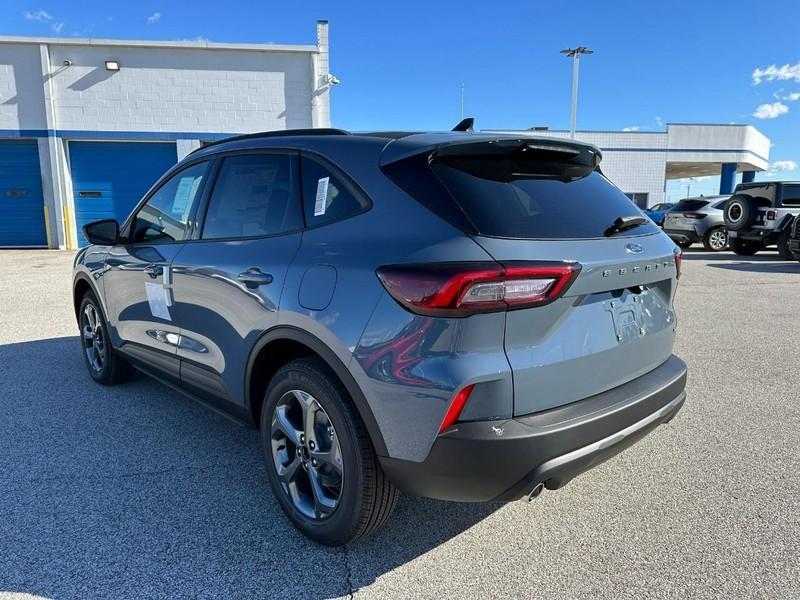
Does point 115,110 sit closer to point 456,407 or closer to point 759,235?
point 759,235

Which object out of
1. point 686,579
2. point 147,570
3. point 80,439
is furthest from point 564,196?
point 80,439

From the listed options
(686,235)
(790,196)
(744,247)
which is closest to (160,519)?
(790,196)

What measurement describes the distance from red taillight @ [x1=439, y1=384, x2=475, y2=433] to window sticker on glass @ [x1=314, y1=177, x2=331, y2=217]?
3.34 feet

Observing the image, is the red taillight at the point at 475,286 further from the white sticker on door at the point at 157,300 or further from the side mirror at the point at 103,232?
the side mirror at the point at 103,232

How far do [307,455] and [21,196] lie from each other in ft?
62.4

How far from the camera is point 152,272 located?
3.45 m

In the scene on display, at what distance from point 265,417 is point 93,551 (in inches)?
34.7

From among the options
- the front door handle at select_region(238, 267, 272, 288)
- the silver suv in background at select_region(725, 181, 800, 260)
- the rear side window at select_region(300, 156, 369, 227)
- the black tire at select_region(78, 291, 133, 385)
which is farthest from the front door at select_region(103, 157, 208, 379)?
the silver suv in background at select_region(725, 181, 800, 260)

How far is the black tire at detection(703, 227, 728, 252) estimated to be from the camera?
52.2 feet

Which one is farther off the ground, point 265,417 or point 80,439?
point 265,417

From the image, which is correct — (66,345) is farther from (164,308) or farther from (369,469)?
(369,469)

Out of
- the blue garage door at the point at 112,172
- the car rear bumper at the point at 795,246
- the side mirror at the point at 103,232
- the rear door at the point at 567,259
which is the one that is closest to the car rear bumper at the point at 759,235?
the car rear bumper at the point at 795,246

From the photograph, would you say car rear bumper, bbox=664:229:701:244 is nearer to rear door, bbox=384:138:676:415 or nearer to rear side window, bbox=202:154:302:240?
rear door, bbox=384:138:676:415

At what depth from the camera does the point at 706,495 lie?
2.80m
